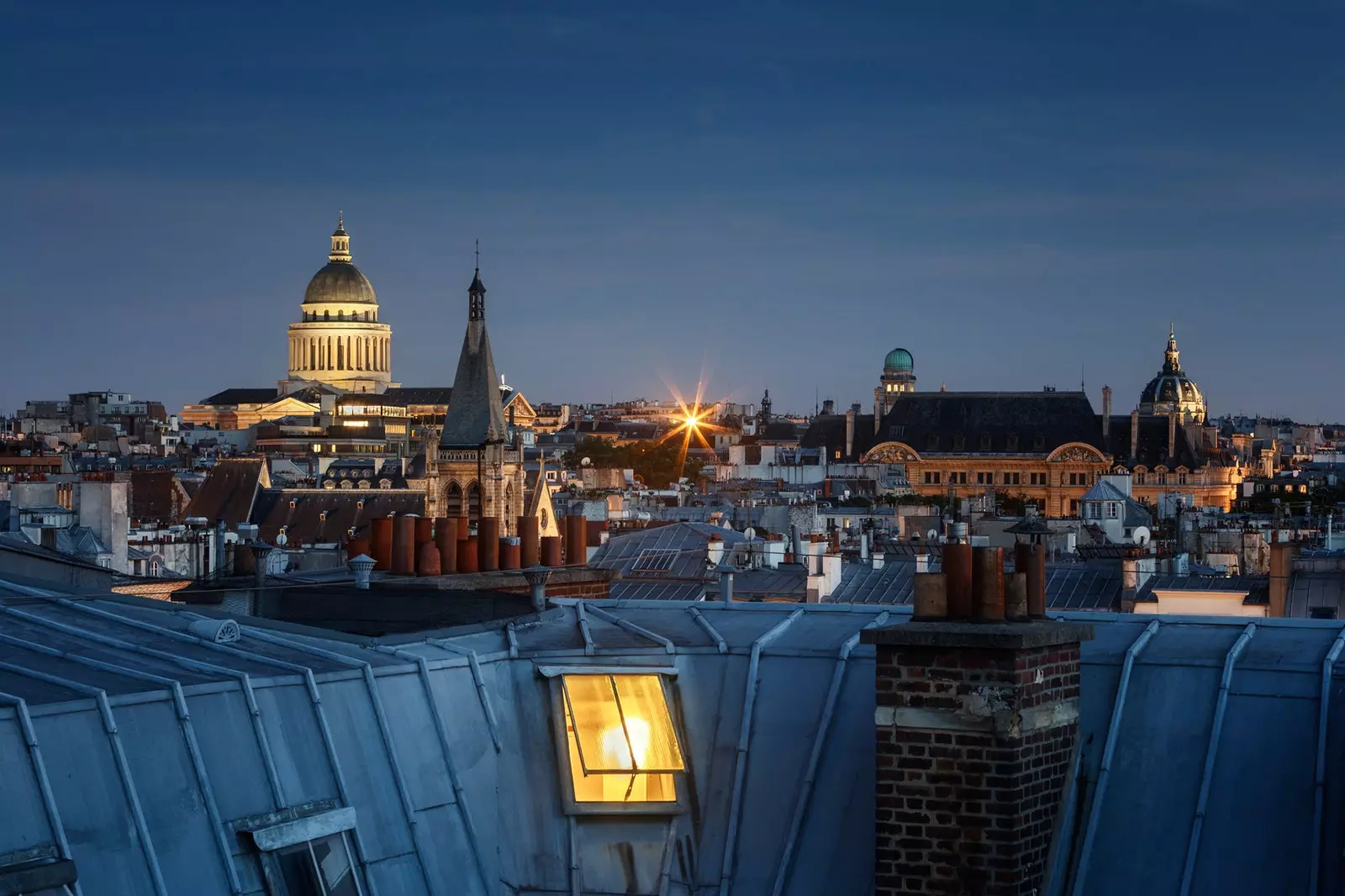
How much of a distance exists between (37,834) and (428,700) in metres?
2.37

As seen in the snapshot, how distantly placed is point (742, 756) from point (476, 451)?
77003 mm

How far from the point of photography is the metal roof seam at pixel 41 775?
8180mm

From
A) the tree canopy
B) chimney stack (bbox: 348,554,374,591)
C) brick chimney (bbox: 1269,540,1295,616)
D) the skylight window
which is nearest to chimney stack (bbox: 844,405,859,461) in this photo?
the tree canopy

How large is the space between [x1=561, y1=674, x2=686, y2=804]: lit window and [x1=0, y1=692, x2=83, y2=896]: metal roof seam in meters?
2.93

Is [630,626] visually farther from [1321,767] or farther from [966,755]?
[1321,767]

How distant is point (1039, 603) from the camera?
32.8 feet

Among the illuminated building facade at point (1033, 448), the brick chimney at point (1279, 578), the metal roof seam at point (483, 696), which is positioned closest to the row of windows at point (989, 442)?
the illuminated building facade at point (1033, 448)

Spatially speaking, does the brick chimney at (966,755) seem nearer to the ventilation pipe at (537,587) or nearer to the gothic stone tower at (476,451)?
the ventilation pipe at (537,587)

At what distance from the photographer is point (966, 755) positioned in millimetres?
9461

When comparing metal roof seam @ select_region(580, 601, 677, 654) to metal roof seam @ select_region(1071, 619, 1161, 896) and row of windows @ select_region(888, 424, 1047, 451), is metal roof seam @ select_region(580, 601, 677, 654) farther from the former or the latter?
row of windows @ select_region(888, 424, 1047, 451)

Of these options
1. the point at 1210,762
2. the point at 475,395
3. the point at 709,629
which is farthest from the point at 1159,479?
the point at 1210,762

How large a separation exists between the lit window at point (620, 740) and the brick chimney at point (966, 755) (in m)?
1.35

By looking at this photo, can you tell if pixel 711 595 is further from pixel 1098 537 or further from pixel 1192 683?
pixel 1098 537

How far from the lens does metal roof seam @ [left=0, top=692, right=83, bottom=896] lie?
818 cm
